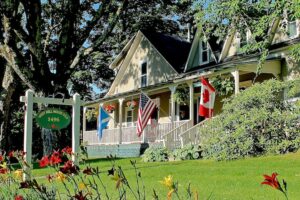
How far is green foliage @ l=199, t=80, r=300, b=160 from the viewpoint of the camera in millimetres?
13844

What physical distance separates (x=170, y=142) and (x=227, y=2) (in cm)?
890

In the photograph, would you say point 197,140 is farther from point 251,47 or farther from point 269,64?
point 251,47

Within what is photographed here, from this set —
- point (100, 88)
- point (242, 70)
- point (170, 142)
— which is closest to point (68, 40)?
point (170, 142)

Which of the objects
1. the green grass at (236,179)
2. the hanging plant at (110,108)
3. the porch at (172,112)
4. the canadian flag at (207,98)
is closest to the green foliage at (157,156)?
the porch at (172,112)

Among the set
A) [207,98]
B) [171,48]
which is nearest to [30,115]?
[207,98]

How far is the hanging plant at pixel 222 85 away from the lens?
1942 centimetres

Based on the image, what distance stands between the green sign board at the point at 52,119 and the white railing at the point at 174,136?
336 inches

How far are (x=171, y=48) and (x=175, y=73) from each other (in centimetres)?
330

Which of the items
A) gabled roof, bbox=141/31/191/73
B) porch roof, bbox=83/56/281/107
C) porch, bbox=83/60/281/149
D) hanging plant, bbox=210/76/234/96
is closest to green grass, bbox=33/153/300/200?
porch, bbox=83/60/281/149

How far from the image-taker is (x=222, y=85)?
19.7 metres

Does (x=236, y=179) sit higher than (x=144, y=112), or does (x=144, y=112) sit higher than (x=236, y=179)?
(x=144, y=112)

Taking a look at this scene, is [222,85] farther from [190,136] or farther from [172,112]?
[172,112]

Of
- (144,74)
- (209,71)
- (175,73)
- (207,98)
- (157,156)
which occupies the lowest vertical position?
(157,156)

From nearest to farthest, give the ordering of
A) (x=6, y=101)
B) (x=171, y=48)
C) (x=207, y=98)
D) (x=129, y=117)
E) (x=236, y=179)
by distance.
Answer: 1. (x=236, y=179)
2. (x=207, y=98)
3. (x=6, y=101)
4. (x=171, y=48)
5. (x=129, y=117)
